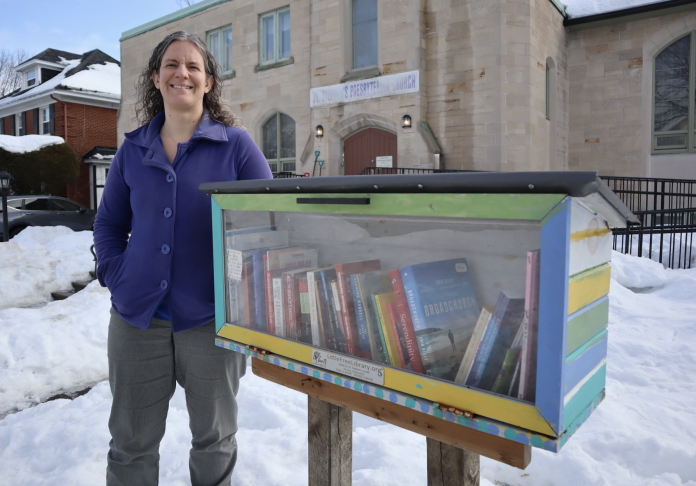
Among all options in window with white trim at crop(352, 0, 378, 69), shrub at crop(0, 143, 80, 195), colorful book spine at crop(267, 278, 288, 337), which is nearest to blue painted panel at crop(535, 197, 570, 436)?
colorful book spine at crop(267, 278, 288, 337)

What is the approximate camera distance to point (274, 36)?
15648mm

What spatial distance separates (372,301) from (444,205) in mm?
459

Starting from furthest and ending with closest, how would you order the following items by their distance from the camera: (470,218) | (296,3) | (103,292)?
1. (296,3)
2. (103,292)
3. (470,218)

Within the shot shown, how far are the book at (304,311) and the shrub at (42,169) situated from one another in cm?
2276

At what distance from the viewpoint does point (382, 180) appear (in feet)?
4.42

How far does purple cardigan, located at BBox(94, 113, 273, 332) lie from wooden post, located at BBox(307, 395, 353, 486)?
24.2 inches

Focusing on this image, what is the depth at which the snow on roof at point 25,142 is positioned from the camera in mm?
19877

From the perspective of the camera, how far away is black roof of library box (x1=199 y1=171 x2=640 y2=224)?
1.04 meters

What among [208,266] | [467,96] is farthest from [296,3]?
[208,266]

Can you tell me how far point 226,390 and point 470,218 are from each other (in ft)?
4.51

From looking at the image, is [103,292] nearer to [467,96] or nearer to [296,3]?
[467,96]

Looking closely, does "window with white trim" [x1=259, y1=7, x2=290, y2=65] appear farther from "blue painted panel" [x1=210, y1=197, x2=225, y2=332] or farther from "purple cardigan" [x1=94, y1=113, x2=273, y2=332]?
"blue painted panel" [x1=210, y1=197, x2=225, y2=332]

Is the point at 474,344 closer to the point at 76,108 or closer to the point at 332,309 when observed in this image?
the point at 332,309

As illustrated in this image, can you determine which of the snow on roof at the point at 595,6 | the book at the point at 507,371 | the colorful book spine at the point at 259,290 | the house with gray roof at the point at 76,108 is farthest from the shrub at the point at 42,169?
the book at the point at 507,371
